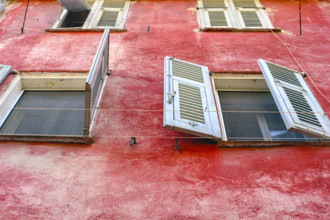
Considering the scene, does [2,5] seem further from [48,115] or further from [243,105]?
[243,105]

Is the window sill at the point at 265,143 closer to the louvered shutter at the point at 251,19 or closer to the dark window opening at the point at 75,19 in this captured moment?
the louvered shutter at the point at 251,19

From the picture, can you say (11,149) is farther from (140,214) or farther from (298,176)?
(298,176)

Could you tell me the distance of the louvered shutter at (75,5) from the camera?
716 centimetres

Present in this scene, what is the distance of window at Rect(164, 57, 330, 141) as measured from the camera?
13.3 feet

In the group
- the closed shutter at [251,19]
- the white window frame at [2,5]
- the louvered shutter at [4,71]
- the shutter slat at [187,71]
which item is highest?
the white window frame at [2,5]

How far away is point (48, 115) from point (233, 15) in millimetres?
4948

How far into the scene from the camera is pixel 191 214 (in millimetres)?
3391

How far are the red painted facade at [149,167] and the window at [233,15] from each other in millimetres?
1202

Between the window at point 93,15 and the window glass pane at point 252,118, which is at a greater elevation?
the window at point 93,15

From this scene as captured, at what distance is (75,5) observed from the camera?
7.37m

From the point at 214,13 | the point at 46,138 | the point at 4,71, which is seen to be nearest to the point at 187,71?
the point at 46,138

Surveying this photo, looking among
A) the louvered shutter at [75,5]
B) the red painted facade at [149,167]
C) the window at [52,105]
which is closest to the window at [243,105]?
the red painted facade at [149,167]

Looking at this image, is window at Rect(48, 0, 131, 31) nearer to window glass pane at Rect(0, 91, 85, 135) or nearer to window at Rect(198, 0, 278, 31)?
window at Rect(198, 0, 278, 31)

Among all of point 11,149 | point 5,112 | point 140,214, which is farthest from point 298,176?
point 5,112
